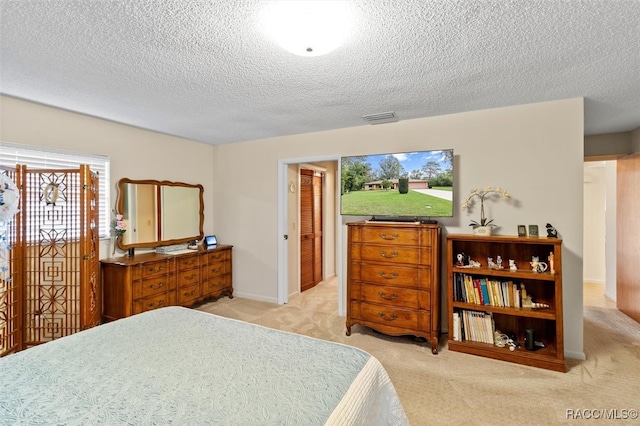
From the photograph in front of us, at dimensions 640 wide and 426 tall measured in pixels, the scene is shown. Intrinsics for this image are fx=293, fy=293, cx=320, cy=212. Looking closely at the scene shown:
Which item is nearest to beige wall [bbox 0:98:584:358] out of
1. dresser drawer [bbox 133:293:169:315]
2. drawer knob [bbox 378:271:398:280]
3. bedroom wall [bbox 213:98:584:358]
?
bedroom wall [bbox 213:98:584:358]

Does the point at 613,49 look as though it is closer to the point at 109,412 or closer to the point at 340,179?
the point at 340,179

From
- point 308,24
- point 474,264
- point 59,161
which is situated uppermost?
point 308,24

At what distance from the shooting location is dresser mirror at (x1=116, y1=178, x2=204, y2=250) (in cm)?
363

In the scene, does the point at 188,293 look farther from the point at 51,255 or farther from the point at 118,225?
the point at 51,255

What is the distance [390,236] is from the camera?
3.00 meters

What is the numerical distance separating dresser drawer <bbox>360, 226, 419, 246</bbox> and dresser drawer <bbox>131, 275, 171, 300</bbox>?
242 centimetres

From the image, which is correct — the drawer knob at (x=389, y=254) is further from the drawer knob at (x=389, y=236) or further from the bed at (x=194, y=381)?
the bed at (x=194, y=381)

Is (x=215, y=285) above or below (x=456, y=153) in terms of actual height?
below

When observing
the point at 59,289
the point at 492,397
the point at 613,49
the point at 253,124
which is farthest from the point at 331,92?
the point at 59,289

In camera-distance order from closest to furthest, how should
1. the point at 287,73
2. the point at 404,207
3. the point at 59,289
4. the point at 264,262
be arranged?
the point at 287,73 < the point at 59,289 < the point at 404,207 < the point at 264,262

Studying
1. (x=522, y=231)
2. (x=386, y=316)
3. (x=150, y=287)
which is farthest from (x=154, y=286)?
(x=522, y=231)

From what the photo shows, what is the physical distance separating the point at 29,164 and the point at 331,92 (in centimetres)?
298

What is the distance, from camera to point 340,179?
3.62m

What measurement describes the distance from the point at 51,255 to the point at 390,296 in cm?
334
